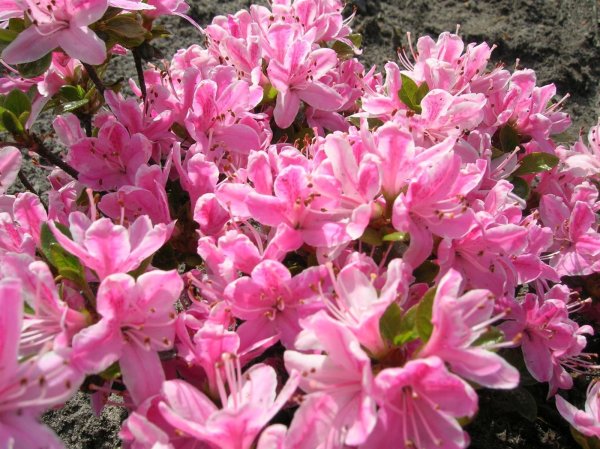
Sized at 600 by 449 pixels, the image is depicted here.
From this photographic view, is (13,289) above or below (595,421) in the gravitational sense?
above

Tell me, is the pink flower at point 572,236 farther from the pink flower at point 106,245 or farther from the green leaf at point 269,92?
the pink flower at point 106,245

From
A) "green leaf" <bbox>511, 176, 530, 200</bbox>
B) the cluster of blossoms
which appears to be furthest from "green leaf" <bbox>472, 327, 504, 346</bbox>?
"green leaf" <bbox>511, 176, 530, 200</bbox>

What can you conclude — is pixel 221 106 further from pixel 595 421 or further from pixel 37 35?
pixel 595 421

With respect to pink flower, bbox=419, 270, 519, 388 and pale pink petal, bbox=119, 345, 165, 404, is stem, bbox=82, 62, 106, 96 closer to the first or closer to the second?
pale pink petal, bbox=119, 345, 165, 404

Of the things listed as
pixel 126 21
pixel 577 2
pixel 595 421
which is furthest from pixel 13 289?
pixel 577 2

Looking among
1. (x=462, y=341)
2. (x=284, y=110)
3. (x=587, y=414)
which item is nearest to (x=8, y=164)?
(x=284, y=110)

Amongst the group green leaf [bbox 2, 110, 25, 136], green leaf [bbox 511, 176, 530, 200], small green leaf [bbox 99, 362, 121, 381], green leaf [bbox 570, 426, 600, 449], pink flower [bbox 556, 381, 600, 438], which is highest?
green leaf [bbox 511, 176, 530, 200]

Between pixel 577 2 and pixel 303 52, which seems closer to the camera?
pixel 303 52

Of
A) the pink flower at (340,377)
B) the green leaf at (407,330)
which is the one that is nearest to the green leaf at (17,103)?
the pink flower at (340,377)
